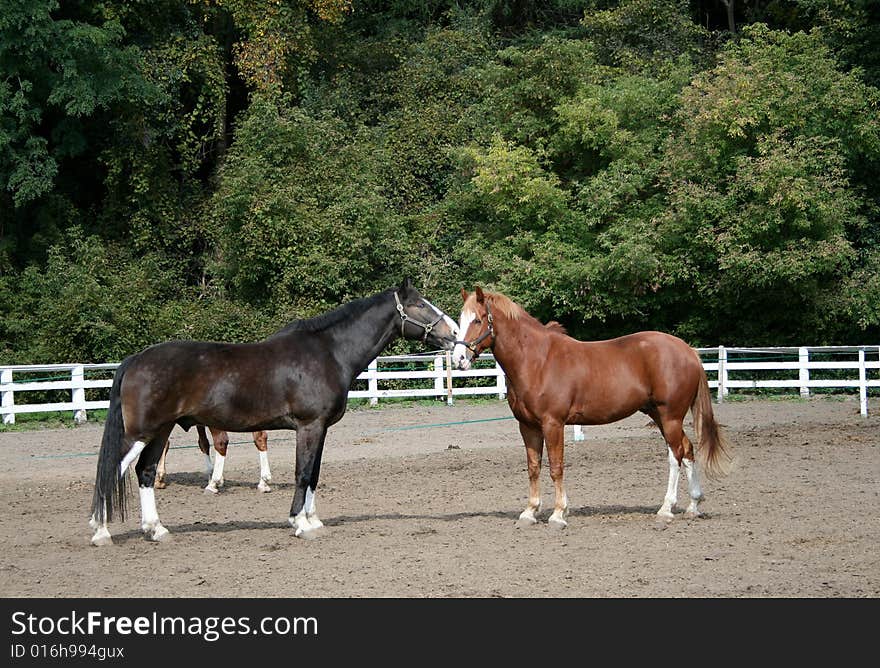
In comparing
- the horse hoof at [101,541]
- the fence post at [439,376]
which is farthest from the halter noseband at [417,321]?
the fence post at [439,376]

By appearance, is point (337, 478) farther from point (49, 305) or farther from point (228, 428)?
point (49, 305)

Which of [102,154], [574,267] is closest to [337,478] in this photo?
[574,267]

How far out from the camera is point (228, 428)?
9164 mm

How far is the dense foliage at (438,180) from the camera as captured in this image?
23.3 metres

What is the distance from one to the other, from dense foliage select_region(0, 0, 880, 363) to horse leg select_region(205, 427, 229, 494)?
431 inches

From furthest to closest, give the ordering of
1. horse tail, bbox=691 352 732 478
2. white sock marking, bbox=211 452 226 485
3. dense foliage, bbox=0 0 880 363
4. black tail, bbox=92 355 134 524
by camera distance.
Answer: dense foliage, bbox=0 0 880 363
white sock marking, bbox=211 452 226 485
horse tail, bbox=691 352 732 478
black tail, bbox=92 355 134 524

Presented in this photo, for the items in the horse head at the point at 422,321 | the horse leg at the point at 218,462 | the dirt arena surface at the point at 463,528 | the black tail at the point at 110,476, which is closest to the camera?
the dirt arena surface at the point at 463,528

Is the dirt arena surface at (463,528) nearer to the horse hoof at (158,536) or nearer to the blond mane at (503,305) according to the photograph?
Answer: the horse hoof at (158,536)

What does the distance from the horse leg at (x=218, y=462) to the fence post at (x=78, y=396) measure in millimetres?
8008

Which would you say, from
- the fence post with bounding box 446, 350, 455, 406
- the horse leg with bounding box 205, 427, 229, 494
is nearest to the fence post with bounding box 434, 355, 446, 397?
the fence post with bounding box 446, 350, 455, 406

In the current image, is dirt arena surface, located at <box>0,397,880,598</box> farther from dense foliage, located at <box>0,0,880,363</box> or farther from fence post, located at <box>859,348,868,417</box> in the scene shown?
dense foliage, located at <box>0,0,880,363</box>

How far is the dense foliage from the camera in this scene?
23312 millimetres

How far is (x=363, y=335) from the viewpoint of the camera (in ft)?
30.8

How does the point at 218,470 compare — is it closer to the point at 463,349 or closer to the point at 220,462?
the point at 220,462
